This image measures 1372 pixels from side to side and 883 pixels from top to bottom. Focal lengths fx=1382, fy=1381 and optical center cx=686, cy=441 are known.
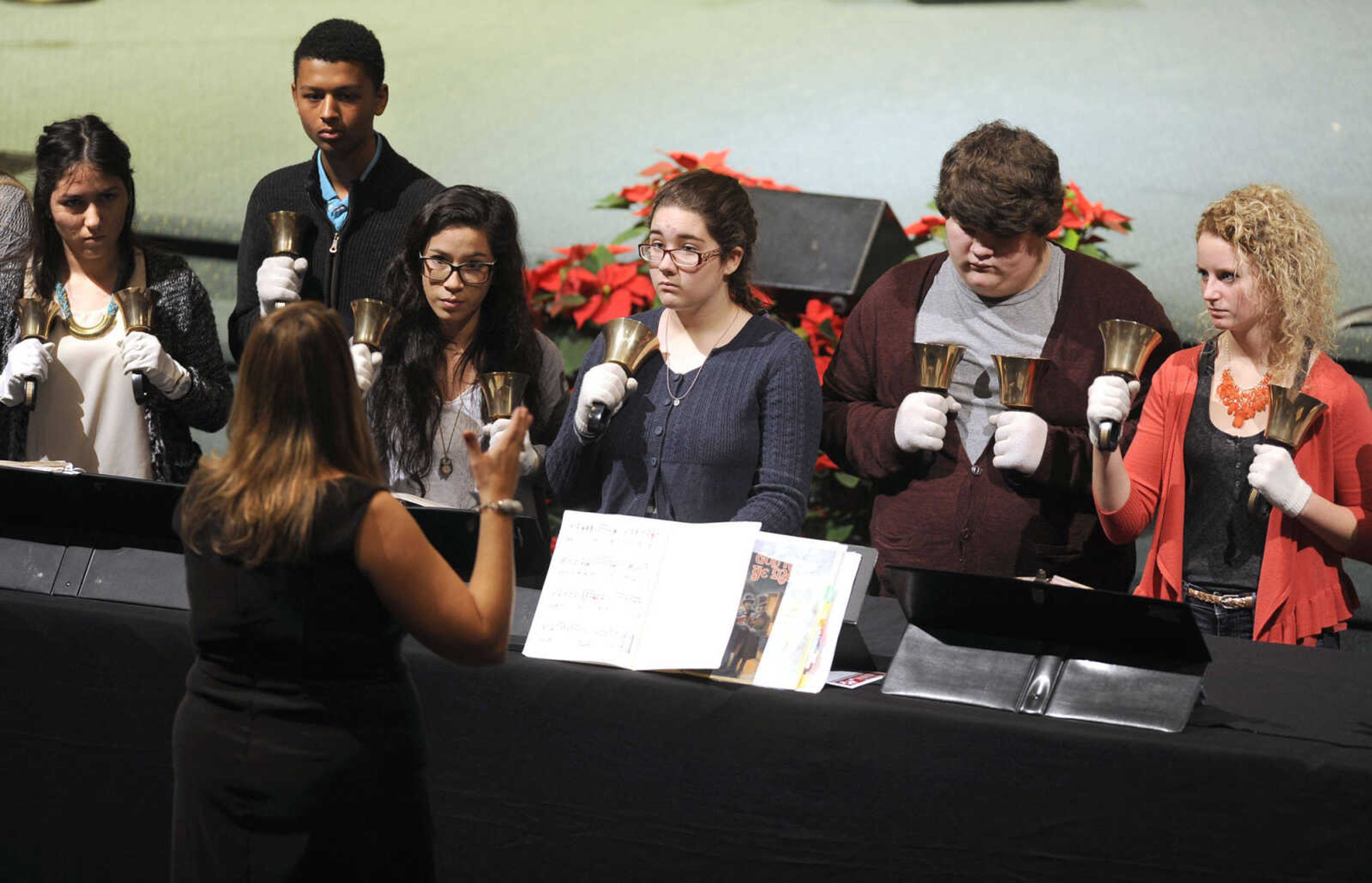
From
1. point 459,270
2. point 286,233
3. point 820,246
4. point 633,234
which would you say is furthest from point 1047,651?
point 633,234

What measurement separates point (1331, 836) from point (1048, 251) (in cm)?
125

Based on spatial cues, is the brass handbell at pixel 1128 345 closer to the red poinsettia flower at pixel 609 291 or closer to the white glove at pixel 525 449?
the white glove at pixel 525 449

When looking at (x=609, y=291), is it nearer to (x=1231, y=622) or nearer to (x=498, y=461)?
(x=1231, y=622)

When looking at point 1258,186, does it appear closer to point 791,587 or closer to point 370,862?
point 791,587

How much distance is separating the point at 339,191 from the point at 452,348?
640 millimetres

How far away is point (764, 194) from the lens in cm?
398

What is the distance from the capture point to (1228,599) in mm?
2479

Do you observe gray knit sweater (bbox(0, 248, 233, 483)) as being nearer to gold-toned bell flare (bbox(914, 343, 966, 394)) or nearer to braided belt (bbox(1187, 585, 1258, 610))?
gold-toned bell flare (bbox(914, 343, 966, 394))

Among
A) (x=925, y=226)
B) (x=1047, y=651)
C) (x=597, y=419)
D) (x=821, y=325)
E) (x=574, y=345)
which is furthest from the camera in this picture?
(x=925, y=226)

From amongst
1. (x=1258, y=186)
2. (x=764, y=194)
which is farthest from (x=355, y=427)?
(x=764, y=194)

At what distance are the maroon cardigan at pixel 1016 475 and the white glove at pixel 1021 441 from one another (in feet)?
0.20

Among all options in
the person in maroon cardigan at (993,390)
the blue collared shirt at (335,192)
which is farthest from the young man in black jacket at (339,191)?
the person in maroon cardigan at (993,390)

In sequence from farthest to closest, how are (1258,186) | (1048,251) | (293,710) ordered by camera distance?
(1048,251) < (1258,186) < (293,710)

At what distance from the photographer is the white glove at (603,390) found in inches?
95.3
